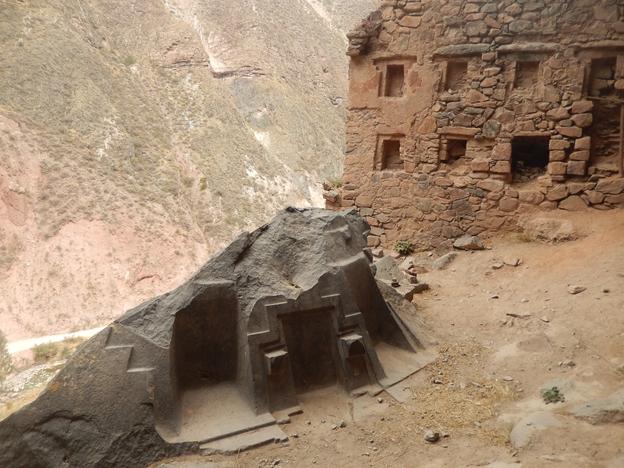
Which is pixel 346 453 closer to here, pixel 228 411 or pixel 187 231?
pixel 228 411

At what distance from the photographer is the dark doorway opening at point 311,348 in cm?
520

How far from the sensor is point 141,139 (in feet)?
94.0

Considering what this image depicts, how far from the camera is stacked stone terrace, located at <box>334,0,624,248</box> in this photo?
28.6 ft

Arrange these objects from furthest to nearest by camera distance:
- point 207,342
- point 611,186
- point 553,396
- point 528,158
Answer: point 528,158 < point 611,186 < point 207,342 < point 553,396

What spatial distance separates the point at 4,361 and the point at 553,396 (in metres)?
14.8

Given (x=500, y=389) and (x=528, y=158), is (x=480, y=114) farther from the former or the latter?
(x=500, y=389)

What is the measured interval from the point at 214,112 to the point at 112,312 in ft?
52.6

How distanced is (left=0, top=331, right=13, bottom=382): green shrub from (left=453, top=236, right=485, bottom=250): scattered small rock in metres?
11.0

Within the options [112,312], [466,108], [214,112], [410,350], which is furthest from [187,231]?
[410,350]

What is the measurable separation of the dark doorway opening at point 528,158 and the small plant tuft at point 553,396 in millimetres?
5230

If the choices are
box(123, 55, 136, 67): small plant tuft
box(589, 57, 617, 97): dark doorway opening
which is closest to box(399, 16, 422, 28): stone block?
box(589, 57, 617, 97): dark doorway opening

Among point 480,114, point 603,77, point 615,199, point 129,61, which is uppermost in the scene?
point 129,61

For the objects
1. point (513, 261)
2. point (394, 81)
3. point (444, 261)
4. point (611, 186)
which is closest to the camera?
point (513, 261)

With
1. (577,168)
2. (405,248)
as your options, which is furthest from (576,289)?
(405,248)
